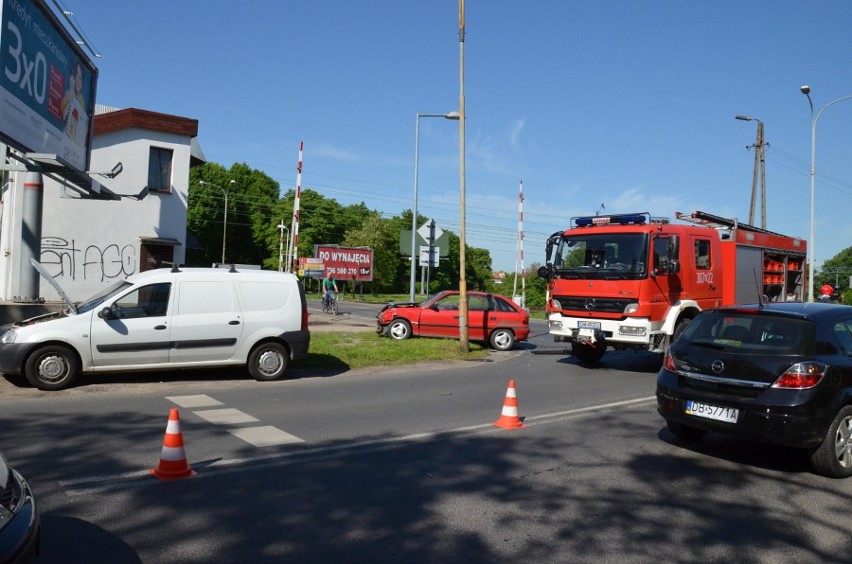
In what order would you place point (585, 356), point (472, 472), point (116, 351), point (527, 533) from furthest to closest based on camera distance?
point (585, 356) → point (116, 351) → point (472, 472) → point (527, 533)

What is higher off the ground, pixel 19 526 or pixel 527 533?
pixel 19 526

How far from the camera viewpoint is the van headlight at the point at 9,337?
9.74m

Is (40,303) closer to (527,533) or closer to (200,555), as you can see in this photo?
(200,555)

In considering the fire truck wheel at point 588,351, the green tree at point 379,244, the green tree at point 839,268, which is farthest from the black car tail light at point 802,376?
the green tree at point 839,268

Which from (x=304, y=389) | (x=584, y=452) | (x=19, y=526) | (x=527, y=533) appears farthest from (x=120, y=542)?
(x=304, y=389)

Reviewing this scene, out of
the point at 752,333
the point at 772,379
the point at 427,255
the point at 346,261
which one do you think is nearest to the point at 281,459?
the point at 772,379

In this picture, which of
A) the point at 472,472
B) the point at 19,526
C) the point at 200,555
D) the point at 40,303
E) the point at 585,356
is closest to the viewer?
the point at 19,526

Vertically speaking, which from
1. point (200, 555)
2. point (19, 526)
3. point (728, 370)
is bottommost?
point (200, 555)

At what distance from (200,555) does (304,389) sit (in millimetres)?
6704

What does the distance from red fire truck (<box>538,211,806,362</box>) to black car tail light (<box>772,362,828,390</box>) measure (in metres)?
6.58

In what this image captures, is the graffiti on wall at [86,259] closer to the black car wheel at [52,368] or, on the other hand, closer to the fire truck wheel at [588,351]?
the black car wheel at [52,368]

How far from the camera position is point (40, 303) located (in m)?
13.9

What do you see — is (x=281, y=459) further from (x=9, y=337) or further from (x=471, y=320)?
(x=471, y=320)

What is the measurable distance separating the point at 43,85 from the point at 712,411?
41.5ft
